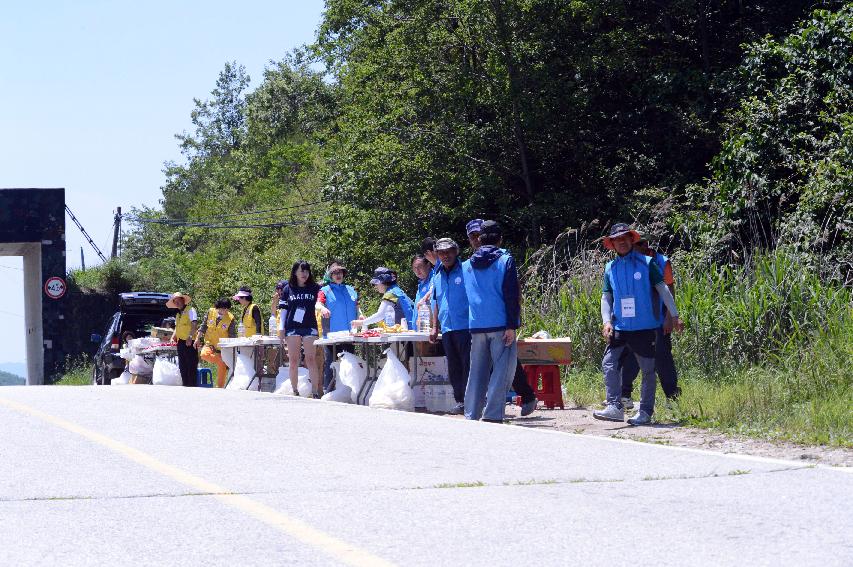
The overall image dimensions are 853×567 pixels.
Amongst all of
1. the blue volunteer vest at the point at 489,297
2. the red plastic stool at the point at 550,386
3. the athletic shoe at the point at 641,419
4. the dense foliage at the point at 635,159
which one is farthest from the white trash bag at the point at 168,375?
the athletic shoe at the point at 641,419

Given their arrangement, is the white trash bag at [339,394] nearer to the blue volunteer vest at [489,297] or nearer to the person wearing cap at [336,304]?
the person wearing cap at [336,304]

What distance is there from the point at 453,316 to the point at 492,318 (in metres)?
1.15

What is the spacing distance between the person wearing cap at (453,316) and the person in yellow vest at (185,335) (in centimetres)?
917

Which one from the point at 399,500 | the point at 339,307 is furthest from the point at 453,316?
the point at 399,500

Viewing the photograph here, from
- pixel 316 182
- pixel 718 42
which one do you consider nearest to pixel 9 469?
pixel 718 42

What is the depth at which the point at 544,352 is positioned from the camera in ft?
48.8

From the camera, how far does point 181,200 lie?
10156 cm

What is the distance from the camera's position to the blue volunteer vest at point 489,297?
512 inches

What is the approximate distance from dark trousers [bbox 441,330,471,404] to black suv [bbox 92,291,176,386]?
1536 cm

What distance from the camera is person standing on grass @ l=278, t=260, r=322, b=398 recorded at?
1755 cm

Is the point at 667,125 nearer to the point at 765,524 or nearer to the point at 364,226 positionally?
the point at 364,226

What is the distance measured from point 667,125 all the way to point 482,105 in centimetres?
431

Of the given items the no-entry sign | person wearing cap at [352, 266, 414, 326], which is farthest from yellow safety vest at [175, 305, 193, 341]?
the no-entry sign

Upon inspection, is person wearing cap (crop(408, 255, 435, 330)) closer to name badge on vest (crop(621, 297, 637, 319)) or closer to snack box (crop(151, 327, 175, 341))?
name badge on vest (crop(621, 297, 637, 319))
